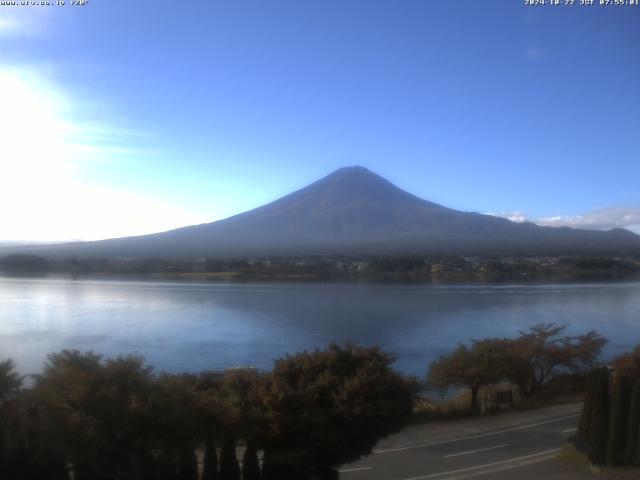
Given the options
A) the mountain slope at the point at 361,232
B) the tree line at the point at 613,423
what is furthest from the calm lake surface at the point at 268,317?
the mountain slope at the point at 361,232

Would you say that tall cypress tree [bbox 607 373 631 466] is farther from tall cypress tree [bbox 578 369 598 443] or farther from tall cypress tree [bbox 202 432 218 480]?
tall cypress tree [bbox 202 432 218 480]

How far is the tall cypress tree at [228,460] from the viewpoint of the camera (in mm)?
5988

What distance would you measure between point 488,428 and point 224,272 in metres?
29.1

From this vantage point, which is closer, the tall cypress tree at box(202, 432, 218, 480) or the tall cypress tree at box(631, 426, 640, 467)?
the tall cypress tree at box(202, 432, 218, 480)

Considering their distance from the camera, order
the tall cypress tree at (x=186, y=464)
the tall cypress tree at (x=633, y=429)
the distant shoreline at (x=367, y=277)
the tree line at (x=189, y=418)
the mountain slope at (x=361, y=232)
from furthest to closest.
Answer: the mountain slope at (x=361, y=232), the distant shoreline at (x=367, y=277), the tall cypress tree at (x=633, y=429), the tall cypress tree at (x=186, y=464), the tree line at (x=189, y=418)

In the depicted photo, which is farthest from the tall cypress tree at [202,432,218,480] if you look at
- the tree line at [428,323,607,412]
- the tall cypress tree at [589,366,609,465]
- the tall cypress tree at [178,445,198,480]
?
the tree line at [428,323,607,412]

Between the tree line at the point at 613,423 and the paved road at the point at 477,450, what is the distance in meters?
0.46

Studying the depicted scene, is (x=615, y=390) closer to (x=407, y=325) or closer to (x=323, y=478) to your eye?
(x=323, y=478)

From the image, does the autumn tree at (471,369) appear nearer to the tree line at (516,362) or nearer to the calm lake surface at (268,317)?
the tree line at (516,362)

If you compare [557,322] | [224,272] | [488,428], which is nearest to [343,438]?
[488,428]

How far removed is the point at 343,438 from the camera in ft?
20.8

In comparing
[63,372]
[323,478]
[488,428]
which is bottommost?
[488,428]

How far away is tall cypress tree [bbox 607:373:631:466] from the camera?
7523 mm

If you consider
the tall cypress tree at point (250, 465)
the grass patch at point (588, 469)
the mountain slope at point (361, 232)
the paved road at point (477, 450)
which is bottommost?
the paved road at point (477, 450)
